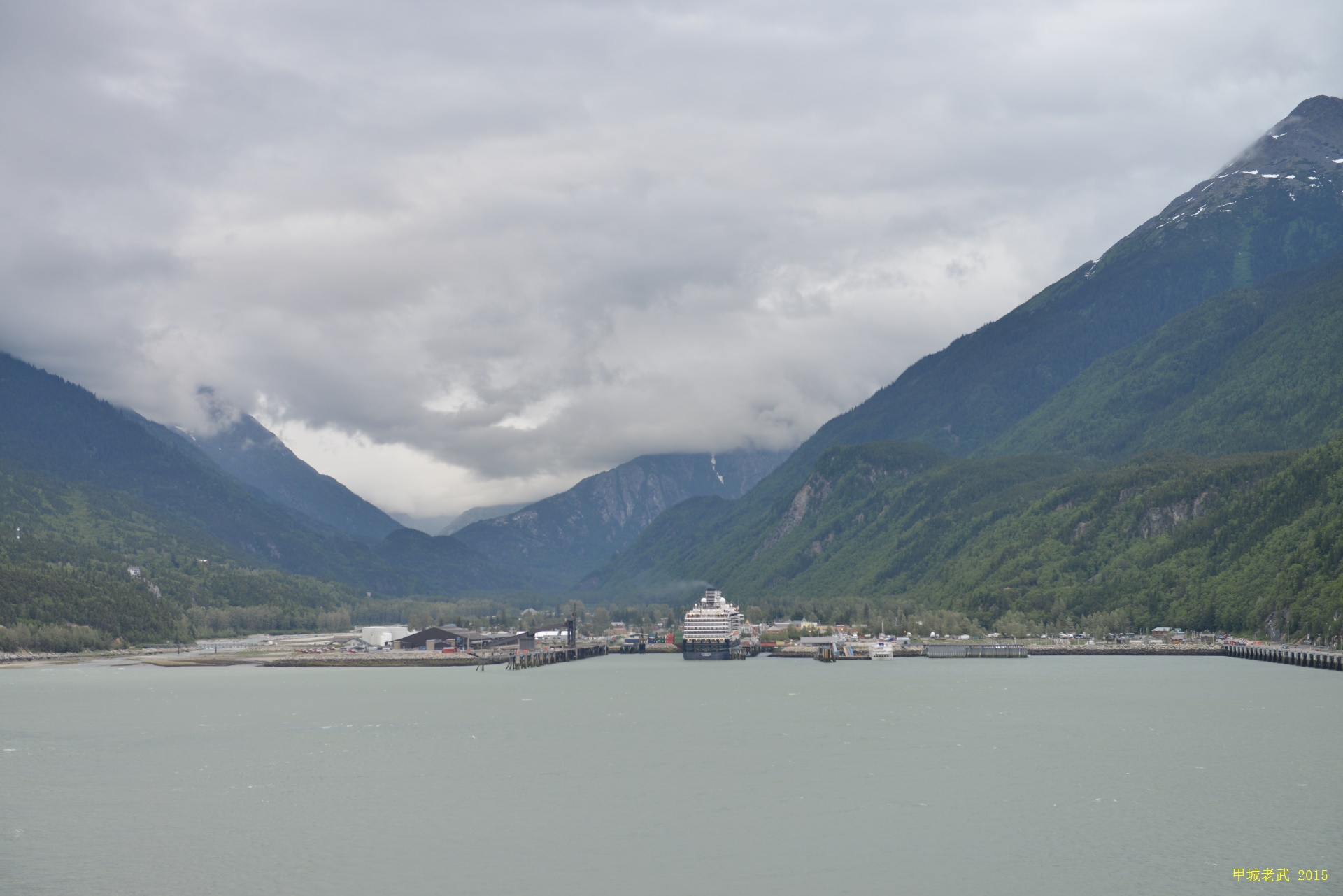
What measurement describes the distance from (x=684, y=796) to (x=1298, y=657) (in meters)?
132

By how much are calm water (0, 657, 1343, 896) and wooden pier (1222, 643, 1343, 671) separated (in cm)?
3448

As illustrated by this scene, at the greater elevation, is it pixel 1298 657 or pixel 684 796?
pixel 684 796

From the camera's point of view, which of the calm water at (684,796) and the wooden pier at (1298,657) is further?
the wooden pier at (1298,657)

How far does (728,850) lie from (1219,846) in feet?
76.1

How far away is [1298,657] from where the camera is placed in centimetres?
17262

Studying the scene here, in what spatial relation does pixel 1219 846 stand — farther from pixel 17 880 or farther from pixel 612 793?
pixel 17 880

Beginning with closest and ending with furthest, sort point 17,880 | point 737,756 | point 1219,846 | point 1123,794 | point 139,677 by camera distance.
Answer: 1. point 17,880
2. point 1219,846
3. point 1123,794
4. point 737,756
5. point 139,677

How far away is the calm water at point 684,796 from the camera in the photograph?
55344 mm

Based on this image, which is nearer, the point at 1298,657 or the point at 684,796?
the point at 684,796

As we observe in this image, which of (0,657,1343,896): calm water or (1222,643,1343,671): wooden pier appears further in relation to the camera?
(1222,643,1343,671): wooden pier

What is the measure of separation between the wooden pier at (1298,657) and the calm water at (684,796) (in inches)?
1358

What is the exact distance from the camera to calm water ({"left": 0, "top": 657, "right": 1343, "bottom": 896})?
182ft

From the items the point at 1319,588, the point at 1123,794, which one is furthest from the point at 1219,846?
the point at 1319,588

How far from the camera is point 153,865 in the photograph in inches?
2260
